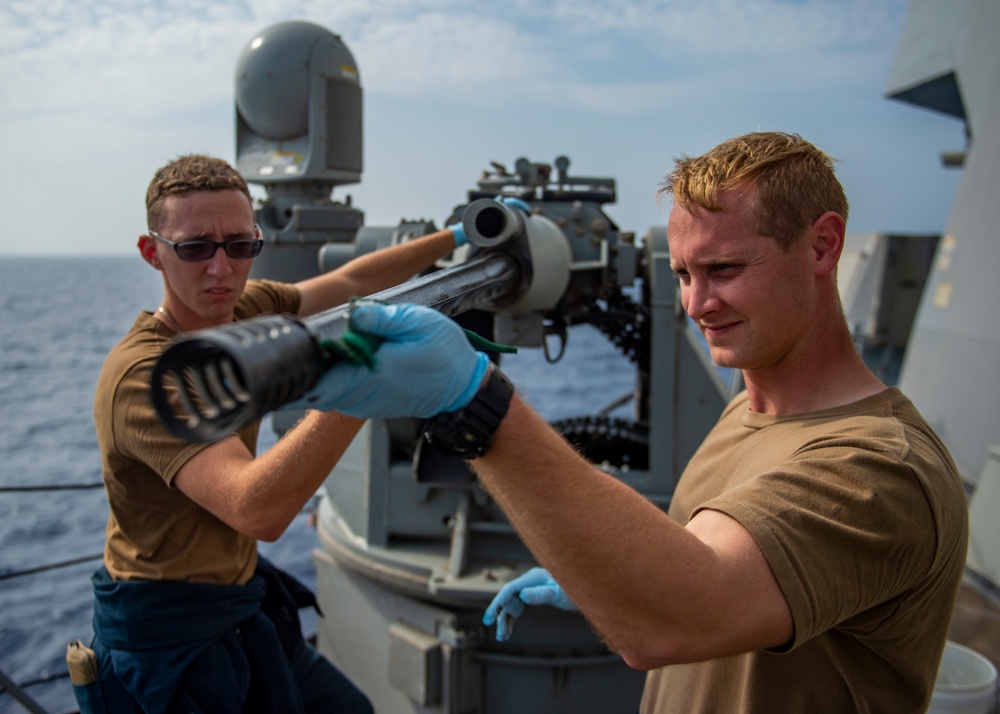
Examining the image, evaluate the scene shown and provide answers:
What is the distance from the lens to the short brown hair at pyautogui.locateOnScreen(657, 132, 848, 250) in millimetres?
1541

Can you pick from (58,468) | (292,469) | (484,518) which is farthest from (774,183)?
(58,468)

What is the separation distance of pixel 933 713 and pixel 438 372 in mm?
2791

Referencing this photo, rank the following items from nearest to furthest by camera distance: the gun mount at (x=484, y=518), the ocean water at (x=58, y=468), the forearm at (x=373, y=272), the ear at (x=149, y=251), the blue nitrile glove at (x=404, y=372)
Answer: the blue nitrile glove at (x=404, y=372)
the ear at (x=149, y=251)
the forearm at (x=373, y=272)
the gun mount at (x=484, y=518)
the ocean water at (x=58, y=468)

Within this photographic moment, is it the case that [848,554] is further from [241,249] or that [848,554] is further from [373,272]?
[373,272]

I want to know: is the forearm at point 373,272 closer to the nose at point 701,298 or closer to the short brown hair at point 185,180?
the short brown hair at point 185,180

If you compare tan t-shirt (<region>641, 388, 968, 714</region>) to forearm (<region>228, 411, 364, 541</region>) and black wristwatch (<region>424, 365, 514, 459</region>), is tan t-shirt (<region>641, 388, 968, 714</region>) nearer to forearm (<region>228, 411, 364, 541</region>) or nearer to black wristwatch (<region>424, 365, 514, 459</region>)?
black wristwatch (<region>424, 365, 514, 459</region>)

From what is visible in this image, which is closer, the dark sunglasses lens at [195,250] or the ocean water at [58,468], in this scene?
the dark sunglasses lens at [195,250]

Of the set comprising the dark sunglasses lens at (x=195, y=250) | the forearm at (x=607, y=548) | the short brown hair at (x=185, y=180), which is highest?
the short brown hair at (x=185, y=180)

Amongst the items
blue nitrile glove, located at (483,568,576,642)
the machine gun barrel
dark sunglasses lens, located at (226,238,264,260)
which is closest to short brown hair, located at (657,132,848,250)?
the machine gun barrel

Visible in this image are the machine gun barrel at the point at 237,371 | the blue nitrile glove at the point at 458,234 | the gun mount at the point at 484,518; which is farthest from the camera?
the gun mount at the point at 484,518

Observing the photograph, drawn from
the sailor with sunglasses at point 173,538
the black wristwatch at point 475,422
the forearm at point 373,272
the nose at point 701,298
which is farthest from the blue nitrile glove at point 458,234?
the black wristwatch at point 475,422

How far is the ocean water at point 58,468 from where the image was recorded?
860 cm

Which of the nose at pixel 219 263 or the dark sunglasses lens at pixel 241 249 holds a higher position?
the dark sunglasses lens at pixel 241 249

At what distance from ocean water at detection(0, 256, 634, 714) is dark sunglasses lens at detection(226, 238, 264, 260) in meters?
1.01
